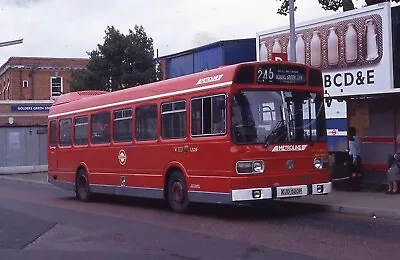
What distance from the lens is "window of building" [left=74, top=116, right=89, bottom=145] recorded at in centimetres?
2023

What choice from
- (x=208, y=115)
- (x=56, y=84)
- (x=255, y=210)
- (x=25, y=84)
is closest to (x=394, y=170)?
(x=255, y=210)

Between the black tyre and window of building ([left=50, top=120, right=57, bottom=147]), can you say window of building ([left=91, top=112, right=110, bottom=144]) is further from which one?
window of building ([left=50, top=120, right=57, bottom=147])

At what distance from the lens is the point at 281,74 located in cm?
1415

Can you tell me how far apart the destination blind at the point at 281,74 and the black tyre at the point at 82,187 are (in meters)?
8.26

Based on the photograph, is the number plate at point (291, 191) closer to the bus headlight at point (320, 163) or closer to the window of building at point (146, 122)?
the bus headlight at point (320, 163)

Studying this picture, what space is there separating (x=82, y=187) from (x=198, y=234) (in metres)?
9.13

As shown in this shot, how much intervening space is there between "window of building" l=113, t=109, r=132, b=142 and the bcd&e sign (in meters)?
6.95

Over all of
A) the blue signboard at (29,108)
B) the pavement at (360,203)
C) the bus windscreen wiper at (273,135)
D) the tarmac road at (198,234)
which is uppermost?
the blue signboard at (29,108)

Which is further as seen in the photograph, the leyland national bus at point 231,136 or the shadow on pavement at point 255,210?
the shadow on pavement at point 255,210

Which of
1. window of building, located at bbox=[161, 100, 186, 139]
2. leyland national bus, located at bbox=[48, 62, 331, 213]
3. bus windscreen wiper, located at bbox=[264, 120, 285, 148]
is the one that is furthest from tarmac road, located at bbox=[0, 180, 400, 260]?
window of building, located at bbox=[161, 100, 186, 139]

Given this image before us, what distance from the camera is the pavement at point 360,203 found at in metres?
13.8

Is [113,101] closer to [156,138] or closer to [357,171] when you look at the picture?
[156,138]

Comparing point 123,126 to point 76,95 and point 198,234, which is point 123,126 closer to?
point 76,95

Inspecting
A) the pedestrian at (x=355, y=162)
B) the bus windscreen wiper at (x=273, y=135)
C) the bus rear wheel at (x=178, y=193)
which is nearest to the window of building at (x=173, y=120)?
the bus rear wheel at (x=178, y=193)
